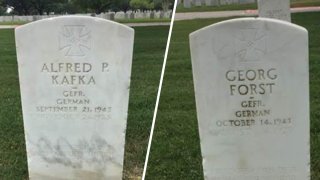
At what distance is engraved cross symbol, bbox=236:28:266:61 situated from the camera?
12.0 feet

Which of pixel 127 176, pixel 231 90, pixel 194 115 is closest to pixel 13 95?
pixel 194 115

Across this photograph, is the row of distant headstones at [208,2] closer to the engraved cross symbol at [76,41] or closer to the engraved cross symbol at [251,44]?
the engraved cross symbol at [76,41]

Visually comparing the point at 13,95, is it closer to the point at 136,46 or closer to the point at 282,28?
the point at 136,46

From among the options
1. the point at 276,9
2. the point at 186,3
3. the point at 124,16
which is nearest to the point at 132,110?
the point at 276,9

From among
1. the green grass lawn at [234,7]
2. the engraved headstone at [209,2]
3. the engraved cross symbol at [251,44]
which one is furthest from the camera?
the engraved headstone at [209,2]

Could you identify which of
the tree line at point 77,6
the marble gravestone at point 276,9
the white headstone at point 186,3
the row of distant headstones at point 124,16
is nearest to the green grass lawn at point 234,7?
the white headstone at point 186,3

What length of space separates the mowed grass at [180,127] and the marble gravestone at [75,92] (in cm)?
86

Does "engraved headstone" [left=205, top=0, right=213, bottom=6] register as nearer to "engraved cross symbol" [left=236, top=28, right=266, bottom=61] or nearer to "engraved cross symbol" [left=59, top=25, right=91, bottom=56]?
"engraved cross symbol" [left=59, top=25, right=91, bottom=56]

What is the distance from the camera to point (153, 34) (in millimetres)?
12734

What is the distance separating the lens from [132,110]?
7.12 meters

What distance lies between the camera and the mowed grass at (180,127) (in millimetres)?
5160

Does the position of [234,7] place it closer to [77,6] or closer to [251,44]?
[77,6]

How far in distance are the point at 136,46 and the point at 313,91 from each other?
19.4 ft

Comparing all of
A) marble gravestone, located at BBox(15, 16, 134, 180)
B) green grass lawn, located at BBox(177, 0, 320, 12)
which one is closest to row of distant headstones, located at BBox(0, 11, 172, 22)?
green grass lawn, located at BBox(177, 0, 320, 12)
